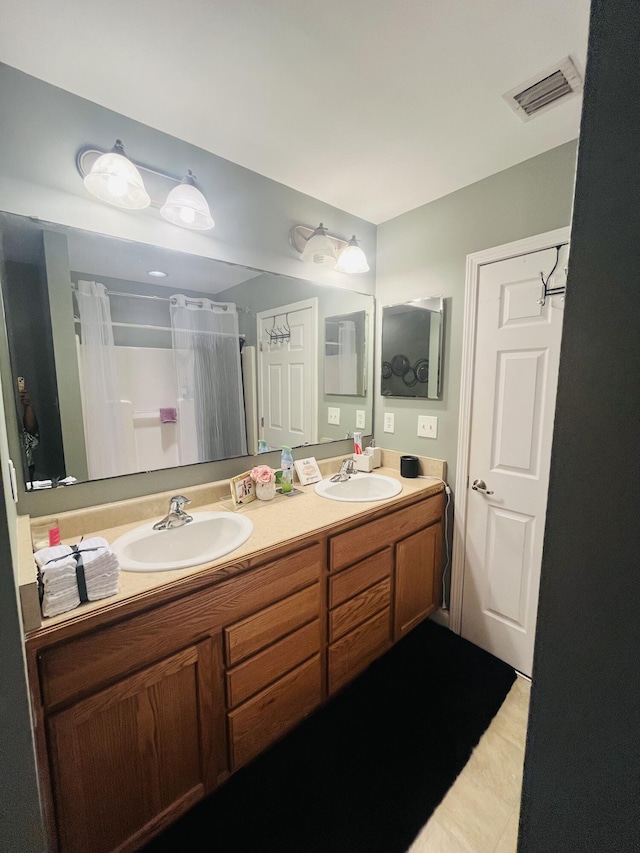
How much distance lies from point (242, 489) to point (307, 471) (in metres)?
0.43

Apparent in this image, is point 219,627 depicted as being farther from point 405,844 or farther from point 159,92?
point 159,92

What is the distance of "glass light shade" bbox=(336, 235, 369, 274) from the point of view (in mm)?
1907

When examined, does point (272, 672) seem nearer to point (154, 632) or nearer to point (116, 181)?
point (154, 632)

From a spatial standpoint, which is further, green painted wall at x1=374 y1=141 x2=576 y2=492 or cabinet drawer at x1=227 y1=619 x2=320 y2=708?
green painted wall at x1=374 y1=141 x2=576 y2=492

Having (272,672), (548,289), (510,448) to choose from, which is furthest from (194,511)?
(548,289)

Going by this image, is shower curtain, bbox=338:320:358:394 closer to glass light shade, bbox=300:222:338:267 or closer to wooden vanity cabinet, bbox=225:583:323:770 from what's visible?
glass light shade, bbox=300:222:338:267

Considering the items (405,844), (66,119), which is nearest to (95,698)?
(405,844)

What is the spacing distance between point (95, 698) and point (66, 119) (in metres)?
1.78

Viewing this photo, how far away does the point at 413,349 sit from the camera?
2.01m

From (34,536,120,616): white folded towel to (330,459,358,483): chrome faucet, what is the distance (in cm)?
116

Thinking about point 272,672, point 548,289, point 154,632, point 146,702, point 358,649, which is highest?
point 548,289

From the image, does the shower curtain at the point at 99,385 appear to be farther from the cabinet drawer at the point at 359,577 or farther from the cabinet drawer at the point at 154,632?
the cabinet drawer at the point at 359,577

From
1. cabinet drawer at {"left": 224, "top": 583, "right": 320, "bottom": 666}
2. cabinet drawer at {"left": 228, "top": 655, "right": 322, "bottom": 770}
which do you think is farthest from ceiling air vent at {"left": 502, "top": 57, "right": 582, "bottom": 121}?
cabinet drawer at {"left": 228, "top": 655, "right": 322, "bottom": 770}

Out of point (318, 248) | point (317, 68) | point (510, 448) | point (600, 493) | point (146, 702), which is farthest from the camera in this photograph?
point (318, 248)
